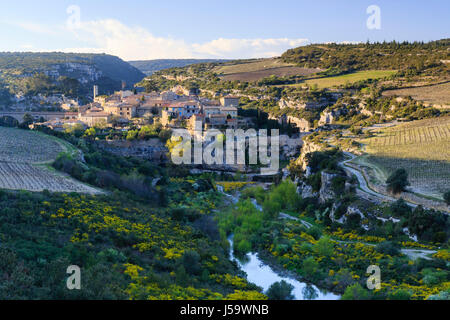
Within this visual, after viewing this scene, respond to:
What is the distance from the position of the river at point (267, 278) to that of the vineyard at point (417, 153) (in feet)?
42.4

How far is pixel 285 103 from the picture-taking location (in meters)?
82.1

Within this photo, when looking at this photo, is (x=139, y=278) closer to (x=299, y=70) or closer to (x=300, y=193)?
(x=300, y=193)

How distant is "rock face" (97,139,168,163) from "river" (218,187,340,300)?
3007cm

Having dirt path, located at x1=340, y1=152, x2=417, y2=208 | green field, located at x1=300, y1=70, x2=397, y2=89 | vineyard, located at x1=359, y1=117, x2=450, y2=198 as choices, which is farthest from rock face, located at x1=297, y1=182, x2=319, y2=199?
green field, located at x1=300, y1=70, x2=397, y2=89

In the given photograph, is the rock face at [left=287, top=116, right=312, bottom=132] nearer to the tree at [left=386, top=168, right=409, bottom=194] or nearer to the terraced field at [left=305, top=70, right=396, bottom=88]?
the terraced field at [left=305, top=70, right=396, bottom=88]

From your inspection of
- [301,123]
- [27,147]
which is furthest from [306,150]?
[27,147]

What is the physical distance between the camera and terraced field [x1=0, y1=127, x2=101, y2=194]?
25359 mm

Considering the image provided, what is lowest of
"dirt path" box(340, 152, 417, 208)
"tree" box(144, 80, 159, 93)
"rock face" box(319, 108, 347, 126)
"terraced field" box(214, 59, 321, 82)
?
"dirt path" box(340, 152, 417, 208)

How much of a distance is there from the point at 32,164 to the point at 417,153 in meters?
33.6

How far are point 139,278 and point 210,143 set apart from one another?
1542 inches

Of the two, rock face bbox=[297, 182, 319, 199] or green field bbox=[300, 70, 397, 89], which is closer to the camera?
rock face bbox=[297, 182, 319, 199]

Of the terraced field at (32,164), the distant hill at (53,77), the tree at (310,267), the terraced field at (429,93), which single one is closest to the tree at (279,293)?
the tree at (310,267)
